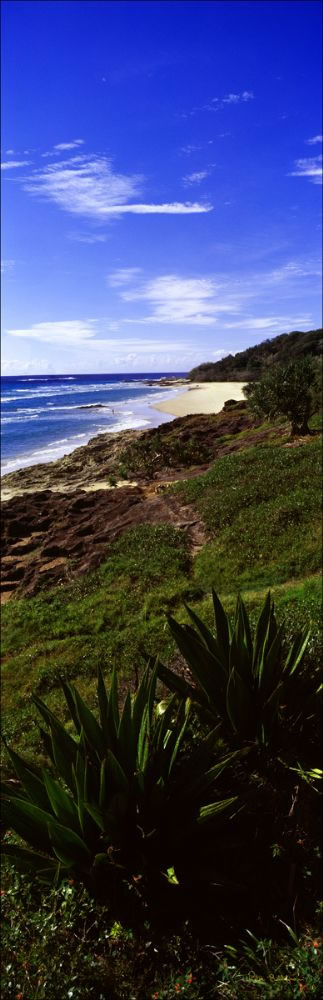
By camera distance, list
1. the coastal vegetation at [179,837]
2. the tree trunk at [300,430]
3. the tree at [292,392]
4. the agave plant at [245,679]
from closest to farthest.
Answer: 1. the coastal vegetation at [179,837]
2. the agave plant at [245,679]
3. the tree at [292,392]
4. the tree trunk at [300,430]

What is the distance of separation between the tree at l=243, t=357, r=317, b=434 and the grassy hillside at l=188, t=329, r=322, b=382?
58.2 metres

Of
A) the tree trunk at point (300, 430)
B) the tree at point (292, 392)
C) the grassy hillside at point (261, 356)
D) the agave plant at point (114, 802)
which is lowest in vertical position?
the agave plant at point (114, 802)

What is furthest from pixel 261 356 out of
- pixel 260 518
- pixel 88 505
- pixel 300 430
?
pixel 260 518

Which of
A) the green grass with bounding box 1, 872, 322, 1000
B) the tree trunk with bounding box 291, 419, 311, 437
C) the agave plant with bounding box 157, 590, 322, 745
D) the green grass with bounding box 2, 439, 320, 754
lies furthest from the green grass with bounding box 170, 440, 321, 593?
the green grass with bounding box 1, 872, 322, 1000

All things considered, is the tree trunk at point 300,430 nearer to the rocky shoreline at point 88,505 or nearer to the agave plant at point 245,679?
the rocky shoreline at point 88,505

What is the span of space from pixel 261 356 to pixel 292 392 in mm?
78870

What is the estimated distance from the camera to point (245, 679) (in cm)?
445

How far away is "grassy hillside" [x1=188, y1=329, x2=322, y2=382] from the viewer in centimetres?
8300

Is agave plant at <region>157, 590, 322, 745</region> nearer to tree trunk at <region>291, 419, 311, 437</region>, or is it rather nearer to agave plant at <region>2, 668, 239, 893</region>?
agave plant at <region>2, 668, 239, 893</region>

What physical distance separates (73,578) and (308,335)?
298 ft

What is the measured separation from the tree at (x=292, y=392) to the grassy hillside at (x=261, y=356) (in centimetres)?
5822

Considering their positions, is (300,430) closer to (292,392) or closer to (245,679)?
(292,392)

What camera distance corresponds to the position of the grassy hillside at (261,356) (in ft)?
272

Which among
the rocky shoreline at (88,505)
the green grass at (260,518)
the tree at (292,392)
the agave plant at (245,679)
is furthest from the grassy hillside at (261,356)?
the agave plant at (245,679)
